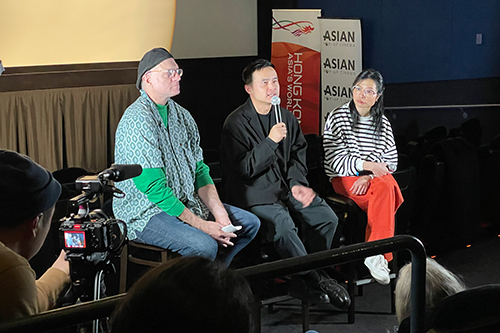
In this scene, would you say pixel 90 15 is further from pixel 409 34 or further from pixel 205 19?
pixel 409 34

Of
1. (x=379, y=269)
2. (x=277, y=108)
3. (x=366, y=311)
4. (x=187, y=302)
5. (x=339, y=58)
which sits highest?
(x=339, y=58)

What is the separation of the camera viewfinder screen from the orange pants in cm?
170

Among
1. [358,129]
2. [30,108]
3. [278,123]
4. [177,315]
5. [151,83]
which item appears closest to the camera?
[177,315]

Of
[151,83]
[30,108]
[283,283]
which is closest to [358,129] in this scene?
[283,283]

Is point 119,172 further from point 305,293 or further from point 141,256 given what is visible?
point 305,293

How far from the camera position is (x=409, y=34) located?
194 inches

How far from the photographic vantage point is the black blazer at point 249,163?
9.73 ft

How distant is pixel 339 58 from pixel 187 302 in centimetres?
464

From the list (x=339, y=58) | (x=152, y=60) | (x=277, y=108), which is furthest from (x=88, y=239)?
(x=339, y=58)

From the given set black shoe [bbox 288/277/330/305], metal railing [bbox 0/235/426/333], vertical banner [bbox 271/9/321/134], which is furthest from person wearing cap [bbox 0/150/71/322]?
vertical banner [bbox 271/9/321/134]

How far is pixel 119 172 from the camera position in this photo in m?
2.05

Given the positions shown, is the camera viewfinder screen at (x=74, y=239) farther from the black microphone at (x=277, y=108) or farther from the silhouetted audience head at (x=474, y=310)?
the black microphone at (x=277, y=108)

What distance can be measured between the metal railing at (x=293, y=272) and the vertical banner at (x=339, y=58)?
12.2ft

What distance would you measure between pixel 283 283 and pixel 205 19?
11.1 feet
